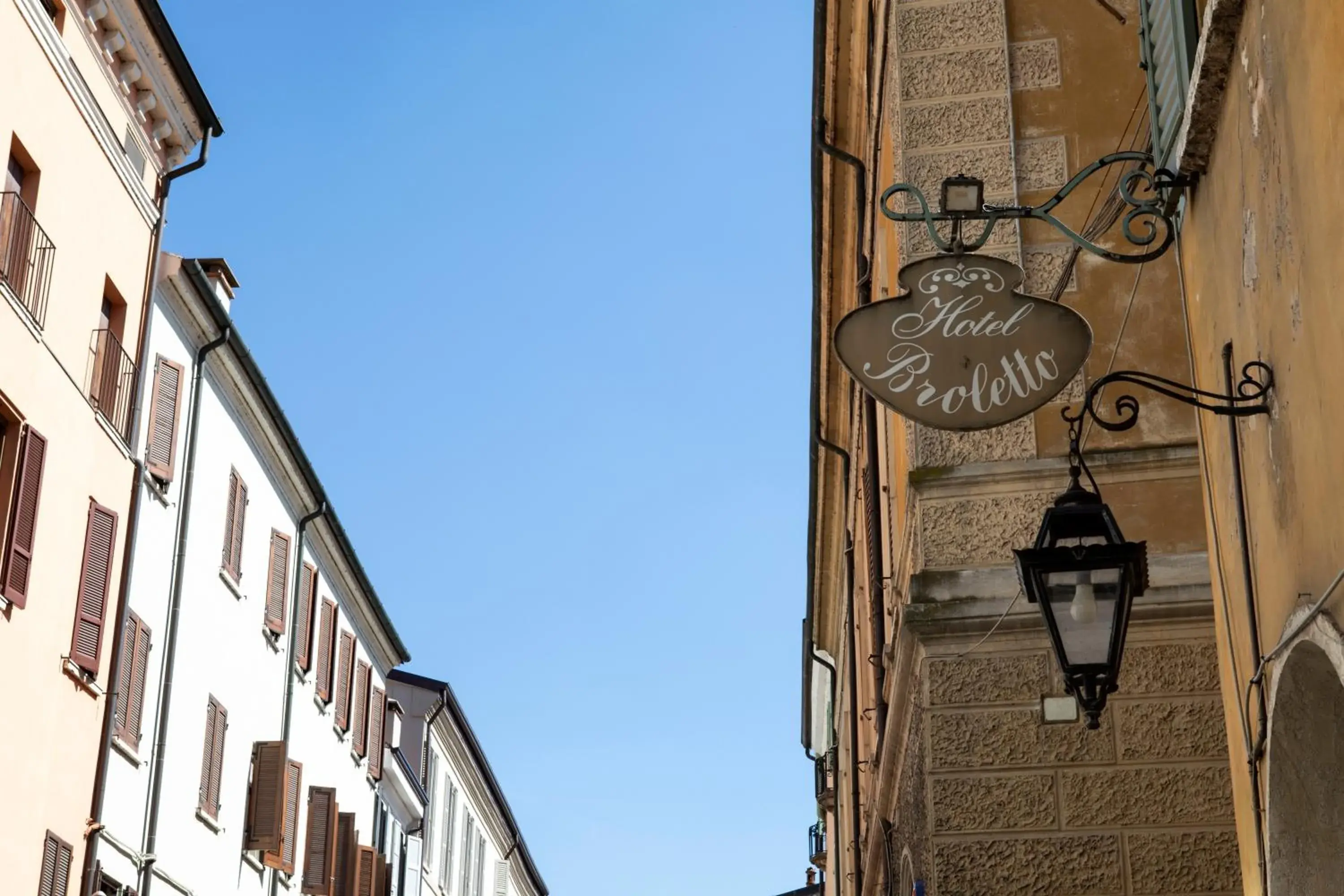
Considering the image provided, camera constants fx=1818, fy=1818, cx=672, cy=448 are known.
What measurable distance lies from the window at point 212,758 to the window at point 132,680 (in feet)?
6.82

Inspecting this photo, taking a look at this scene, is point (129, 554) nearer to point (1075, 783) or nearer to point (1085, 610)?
point (1075, 783)

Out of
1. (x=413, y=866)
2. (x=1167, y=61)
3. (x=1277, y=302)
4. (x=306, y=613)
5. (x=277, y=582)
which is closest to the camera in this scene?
(x=1277, y=302)

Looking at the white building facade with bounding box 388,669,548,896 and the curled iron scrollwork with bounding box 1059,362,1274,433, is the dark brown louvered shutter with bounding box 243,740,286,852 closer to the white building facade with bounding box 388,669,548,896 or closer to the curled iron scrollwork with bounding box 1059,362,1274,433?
the white building facade with bounding box 388,669,548,896

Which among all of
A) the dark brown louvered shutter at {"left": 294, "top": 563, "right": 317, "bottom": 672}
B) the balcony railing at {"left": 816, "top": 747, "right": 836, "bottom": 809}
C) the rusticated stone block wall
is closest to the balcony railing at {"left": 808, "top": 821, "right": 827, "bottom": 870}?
the balcony railing at {"left": 816, "top": 747, "right": 836, "bottom": 809}

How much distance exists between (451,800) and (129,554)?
2112 centimetres

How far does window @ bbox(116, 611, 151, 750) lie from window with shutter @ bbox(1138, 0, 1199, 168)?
45.0 ft

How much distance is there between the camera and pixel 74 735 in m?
17.3

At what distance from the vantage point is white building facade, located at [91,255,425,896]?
19.3 meters

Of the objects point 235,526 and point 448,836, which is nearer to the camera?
point 235,526

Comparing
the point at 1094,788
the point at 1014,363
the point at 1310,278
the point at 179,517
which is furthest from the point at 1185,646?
the point at 179,517

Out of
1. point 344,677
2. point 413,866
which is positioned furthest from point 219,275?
point 413,866

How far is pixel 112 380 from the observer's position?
61.0 feet

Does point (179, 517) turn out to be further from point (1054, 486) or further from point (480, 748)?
point (480, 748)

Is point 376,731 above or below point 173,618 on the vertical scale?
above
